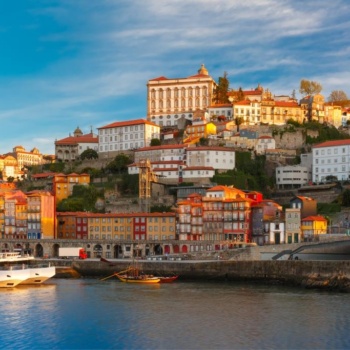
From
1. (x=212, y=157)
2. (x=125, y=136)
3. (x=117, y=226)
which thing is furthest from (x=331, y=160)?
(x=125, y=136)

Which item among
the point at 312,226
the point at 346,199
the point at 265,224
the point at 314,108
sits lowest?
the point at 312,226

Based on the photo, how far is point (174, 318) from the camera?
1213 inches

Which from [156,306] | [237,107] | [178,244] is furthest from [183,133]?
[156,306]

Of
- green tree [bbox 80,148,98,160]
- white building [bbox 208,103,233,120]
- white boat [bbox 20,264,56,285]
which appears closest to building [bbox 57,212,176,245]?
white boat [bbox 20,264,56,285]

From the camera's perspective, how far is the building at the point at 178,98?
86438 mm

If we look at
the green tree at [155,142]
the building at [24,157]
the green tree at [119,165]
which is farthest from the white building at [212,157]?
the building at [24,157]

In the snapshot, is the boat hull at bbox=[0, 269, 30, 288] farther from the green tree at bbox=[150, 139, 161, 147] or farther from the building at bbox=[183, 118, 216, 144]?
the green tree at bbox=[150, 139, 161, 147]

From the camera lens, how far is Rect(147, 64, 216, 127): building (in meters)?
86.4

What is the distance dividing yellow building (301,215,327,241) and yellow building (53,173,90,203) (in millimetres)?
25836

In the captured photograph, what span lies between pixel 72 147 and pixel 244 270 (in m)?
45.7

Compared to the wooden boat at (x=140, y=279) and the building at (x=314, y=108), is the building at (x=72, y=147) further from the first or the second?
the wooden boat at (x=140, y=279)

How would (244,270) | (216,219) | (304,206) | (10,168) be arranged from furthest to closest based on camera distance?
(10,168) → (304,206) → (216,219) → (244,270)

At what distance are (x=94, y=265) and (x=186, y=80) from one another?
4118 centimetres

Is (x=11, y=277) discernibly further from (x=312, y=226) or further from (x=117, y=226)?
(x=312, y=226)
